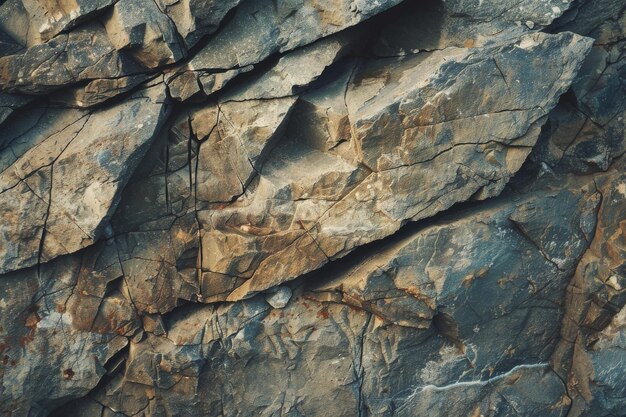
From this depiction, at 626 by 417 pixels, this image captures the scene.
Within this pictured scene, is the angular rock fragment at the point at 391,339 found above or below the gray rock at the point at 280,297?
below

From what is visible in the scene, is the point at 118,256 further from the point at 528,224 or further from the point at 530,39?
the point at 530,39

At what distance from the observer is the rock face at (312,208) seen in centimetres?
946

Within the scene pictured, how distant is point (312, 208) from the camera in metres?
→ 9.75

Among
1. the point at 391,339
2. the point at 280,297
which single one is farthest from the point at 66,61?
the point at 391,339

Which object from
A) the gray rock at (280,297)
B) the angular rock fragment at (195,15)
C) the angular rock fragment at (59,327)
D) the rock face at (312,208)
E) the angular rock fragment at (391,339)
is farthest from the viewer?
the gray rock at (280,297)

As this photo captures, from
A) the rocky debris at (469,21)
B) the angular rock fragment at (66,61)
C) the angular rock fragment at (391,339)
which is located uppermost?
the angular rock fragment at (66,61)

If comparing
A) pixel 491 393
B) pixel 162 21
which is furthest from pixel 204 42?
pixel 491 393

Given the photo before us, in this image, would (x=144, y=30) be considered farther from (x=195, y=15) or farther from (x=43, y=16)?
(x=43, y=16)

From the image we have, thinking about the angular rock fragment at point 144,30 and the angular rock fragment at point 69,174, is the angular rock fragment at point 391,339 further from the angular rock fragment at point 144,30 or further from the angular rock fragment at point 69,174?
the angular rock fragment at point 144,30

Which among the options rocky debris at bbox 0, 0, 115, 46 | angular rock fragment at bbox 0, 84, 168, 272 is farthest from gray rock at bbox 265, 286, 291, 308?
rocky debris at bbox 0, 0, 115, 46

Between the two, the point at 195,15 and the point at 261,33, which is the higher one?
the point at 195,15

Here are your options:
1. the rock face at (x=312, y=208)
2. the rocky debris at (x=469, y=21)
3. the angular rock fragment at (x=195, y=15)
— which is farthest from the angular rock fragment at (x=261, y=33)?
the rocky debris at (x=469, y=21)

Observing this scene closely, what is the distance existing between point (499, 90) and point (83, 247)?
6.11 meters

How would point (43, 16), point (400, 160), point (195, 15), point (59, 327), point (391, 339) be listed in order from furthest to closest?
1. point (391, 339)
2. point (59, 327)
3. point (43, 16)
4. point (400, 160)
5. point (195, 15)
